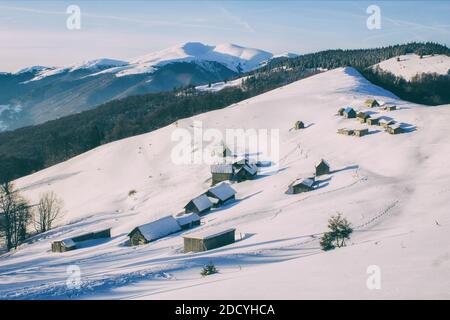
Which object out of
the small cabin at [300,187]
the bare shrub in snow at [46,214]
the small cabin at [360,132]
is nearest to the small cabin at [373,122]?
the small cabin at [360,132]

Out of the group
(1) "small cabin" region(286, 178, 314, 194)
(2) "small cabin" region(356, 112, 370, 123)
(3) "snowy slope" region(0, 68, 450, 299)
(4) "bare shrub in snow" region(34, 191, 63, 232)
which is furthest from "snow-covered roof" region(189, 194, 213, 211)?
(2) "small cabin" region(356, 112, 370, 123)

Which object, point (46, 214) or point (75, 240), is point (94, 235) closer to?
point (75, 240)

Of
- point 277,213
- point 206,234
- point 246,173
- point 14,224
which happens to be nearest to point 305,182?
point 277,213

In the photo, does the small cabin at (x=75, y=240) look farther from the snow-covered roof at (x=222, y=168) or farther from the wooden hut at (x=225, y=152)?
the wooden hut at (x=225, y=152)

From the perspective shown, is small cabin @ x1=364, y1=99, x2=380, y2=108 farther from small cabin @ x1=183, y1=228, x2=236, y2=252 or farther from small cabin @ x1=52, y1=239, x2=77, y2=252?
small cabin @ x1=52, y1=239, x2=77, y2=252
